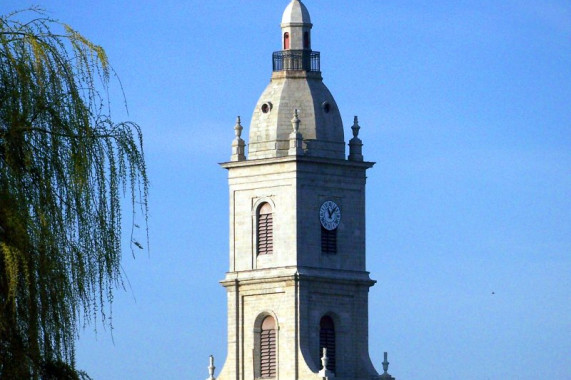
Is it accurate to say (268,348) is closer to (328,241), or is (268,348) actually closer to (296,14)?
(328,241)

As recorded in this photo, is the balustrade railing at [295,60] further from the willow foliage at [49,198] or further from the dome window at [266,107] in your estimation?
the willow foliage at [49,198]

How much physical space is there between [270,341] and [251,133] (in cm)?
1009

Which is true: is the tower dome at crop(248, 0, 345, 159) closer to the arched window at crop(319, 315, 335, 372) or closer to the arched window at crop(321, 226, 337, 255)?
the arched window at crop(321, 226, 337, 255)

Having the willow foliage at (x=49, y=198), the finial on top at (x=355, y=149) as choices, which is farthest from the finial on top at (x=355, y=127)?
the willow foliage at (x=49, y=198)

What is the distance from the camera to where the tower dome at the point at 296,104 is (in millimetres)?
111125

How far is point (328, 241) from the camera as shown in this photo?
112m

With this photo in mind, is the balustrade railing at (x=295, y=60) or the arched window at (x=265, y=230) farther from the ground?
the balustrade railing at (x=295, y=60)

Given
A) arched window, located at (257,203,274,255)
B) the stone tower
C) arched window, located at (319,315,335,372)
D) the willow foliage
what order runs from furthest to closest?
arched window, located at (319,315,335,372), arched window, located at (257,203,274,255), the stone tower, the willow foliage

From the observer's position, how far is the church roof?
111250 millimetres

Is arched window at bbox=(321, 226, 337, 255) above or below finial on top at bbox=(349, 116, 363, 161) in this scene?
below

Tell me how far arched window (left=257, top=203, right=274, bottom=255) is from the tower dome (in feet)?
8.83

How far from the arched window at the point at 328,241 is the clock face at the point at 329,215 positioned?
21 centimetres

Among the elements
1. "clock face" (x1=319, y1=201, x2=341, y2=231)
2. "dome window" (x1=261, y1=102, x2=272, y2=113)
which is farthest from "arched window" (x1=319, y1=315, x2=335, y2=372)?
"dome window" (x1=261, y1=102, x2=272, y2=113)

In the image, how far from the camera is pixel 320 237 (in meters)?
111
